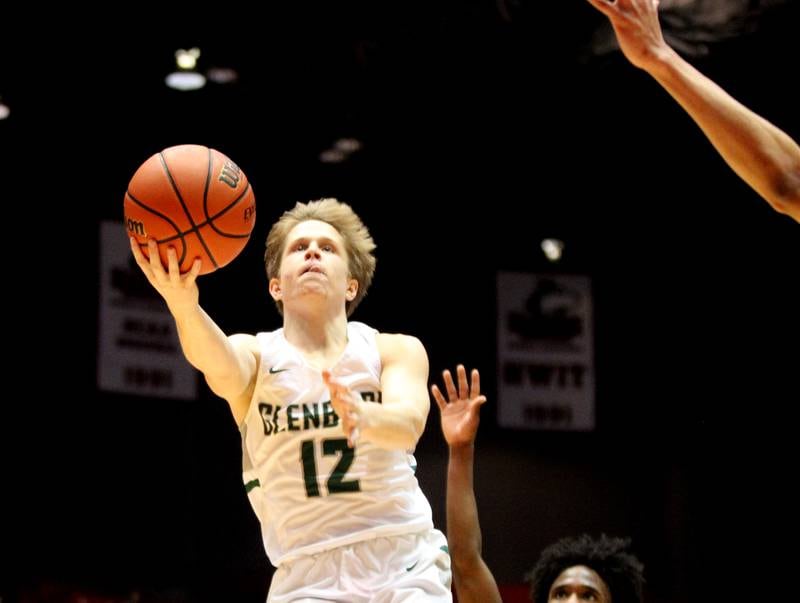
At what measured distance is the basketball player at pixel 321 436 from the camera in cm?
426

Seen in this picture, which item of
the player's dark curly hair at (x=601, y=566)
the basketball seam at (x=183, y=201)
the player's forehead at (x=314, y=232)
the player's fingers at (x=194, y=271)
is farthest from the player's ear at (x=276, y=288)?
the player's dark curly hair at (x=601, y=566)

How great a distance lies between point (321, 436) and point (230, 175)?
991mm

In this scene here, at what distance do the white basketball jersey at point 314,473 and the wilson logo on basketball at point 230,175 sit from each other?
2.22 feet

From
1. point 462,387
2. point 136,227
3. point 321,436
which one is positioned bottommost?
point 321,436

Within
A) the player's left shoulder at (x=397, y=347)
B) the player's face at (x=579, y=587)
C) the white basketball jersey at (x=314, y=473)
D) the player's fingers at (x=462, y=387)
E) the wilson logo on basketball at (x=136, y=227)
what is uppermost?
the wilson logo on basketball at (x=136, y=227)

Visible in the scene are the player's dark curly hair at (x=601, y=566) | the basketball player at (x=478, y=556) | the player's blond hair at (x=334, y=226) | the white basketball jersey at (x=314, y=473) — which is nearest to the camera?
the white basketball jersey at (x=314, y=473)

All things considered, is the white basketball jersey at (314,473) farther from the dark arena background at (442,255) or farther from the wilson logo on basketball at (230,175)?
the dark arena background at (442,255)

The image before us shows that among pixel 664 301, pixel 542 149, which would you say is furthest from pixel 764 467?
pixel 542 149

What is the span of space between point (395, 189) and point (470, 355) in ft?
7.29

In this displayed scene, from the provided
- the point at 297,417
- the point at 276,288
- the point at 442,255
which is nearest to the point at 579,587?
the point at 297,417

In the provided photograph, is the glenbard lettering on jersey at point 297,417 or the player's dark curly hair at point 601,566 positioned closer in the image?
the glenbard lettering on jersey at point 297,417

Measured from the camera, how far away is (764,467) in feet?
46.2

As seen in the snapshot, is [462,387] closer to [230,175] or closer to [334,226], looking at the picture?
[334,226]

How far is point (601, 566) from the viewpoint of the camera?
5.92 metres
